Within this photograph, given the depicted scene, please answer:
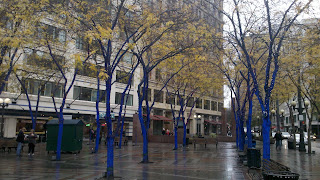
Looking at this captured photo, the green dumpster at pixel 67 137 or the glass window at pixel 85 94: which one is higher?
the glass window at pixel 85 94

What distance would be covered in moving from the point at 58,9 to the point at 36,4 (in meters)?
0.89

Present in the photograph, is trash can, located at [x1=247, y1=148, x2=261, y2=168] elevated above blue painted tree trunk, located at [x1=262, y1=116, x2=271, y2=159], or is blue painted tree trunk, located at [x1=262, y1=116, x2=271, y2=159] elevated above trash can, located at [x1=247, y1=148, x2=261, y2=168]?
blue painted tree trunk, located at [x1=262, y1=116, x2=271, y2=159]

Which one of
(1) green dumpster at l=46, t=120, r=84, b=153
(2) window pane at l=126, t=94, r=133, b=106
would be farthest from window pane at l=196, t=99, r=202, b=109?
(1) green dumpster at l=46, t=120, r=84, b=153

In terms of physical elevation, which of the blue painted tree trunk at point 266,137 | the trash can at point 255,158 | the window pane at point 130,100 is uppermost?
the window pane at point 130,100

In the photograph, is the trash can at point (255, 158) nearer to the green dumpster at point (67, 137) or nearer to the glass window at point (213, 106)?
the green dumpster at point (67, 137)

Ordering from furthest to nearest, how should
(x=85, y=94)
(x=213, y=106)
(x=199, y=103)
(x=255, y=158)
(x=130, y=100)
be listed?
(x=213, y=106) < (x=199, y=103) < (x=130, y=100) < (x=85, y=94) < (x=255, y=158)

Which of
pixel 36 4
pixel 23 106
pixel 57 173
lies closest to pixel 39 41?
pixel 36 4

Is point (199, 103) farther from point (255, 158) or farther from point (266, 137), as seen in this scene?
point (266, 137)

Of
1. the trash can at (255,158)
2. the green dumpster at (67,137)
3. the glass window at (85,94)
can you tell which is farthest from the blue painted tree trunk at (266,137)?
the glass window at (85,94)

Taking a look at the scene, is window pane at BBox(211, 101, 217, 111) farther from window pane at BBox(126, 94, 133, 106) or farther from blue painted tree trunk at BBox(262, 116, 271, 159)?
blue painted tree trunk at BBox(262, 116, 271, 159)

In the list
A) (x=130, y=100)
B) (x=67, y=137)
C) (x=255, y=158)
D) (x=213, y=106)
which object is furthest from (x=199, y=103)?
(x=255, y=158)

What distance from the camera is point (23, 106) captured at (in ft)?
106

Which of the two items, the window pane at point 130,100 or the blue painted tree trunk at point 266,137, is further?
the window pane at point 130,100

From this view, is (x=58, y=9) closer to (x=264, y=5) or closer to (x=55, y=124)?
(x=264, y=5)
